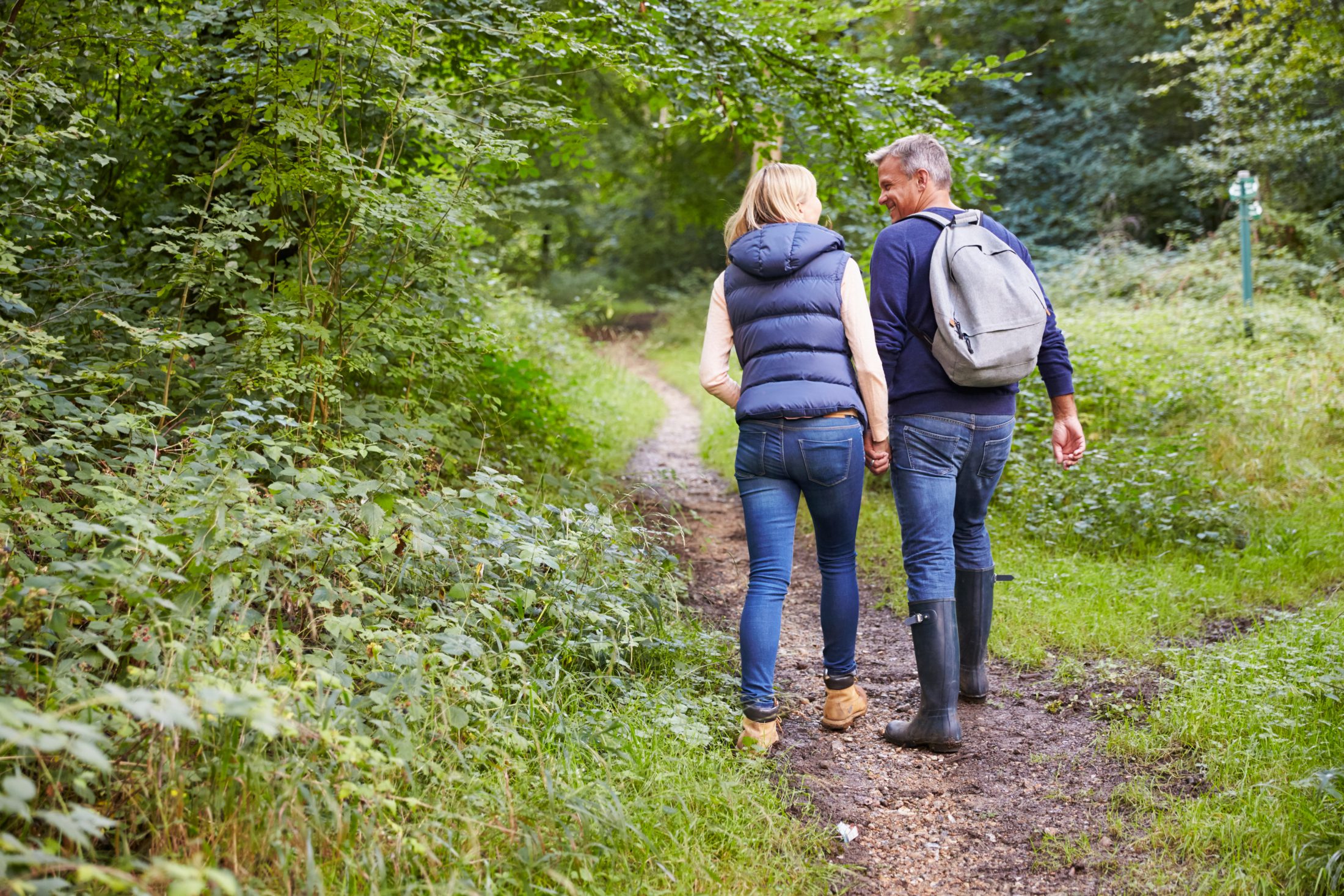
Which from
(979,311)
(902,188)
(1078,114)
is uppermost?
(1078,114)

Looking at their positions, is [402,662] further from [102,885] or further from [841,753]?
[841,753]

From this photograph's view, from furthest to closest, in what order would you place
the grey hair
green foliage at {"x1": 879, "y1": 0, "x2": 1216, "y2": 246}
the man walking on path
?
green foliage at {"x1": 879, "y1": 0, "x2": 1216, "y2": 246}, the grey hair, the man walking on path

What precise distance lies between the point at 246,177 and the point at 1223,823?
5.48 m

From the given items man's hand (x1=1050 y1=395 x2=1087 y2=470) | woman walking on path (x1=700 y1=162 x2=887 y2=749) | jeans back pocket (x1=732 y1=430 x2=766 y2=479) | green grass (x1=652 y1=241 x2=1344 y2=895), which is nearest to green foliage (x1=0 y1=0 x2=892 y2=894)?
woman walking on path (x1=700 y1=162 x2=887 y2=749)

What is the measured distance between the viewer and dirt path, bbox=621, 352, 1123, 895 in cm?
262

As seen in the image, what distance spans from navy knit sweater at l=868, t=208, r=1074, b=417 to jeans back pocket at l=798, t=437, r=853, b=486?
362 millimetres

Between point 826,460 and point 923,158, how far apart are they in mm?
1291

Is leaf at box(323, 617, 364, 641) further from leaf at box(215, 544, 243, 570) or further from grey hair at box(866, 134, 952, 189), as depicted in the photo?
grey hair at box(866, 134, 952, 189)

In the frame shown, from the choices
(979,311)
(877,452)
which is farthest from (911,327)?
(877,452)

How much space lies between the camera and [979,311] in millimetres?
3254

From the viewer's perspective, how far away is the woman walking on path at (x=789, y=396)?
315cm

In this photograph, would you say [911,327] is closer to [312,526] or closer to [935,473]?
[935,473]

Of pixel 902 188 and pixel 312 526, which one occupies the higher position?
Result: pixel 902 188

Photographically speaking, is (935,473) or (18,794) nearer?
(18,794)
